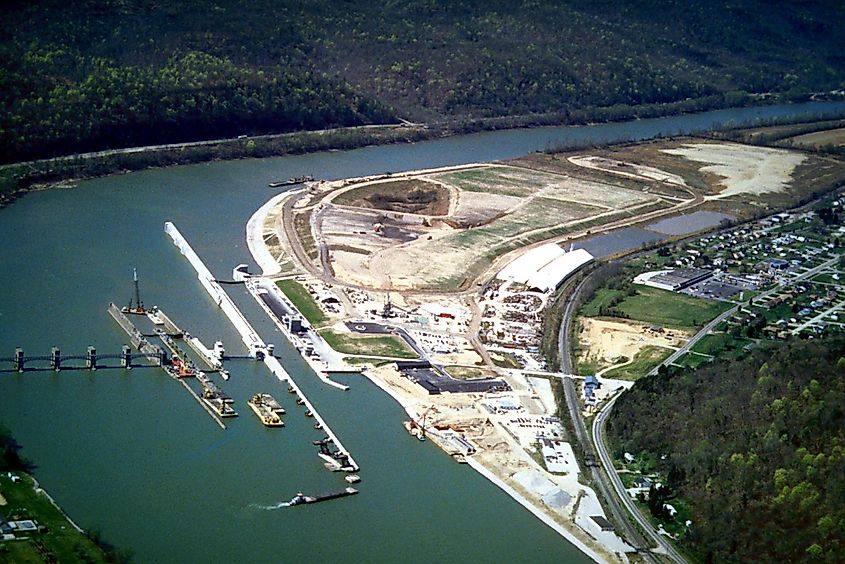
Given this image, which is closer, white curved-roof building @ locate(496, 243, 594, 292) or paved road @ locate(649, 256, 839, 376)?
paved road @ locate(649, 256, 839, 376)

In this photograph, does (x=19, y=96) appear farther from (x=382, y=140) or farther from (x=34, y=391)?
(x=34, y=391)

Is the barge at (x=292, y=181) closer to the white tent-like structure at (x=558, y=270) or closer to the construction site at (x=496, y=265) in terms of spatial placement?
the construction site at (x=496, y=265)

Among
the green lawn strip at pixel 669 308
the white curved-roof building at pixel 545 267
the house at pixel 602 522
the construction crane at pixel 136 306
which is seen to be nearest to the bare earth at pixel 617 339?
the green lawn strip at pixel 669 308

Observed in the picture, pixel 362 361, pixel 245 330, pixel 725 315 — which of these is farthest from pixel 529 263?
pixel 245 330

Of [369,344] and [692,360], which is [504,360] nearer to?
[369,344]

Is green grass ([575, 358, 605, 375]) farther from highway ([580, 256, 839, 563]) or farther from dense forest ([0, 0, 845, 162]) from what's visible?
dense forest ([0, 0, 845, 162])

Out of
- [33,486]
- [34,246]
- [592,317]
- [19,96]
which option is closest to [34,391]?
[33,486]

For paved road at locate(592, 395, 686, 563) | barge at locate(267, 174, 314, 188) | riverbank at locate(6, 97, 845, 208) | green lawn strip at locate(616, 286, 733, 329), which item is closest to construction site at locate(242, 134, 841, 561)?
paved road at locate(592, 395, 686, 563)
